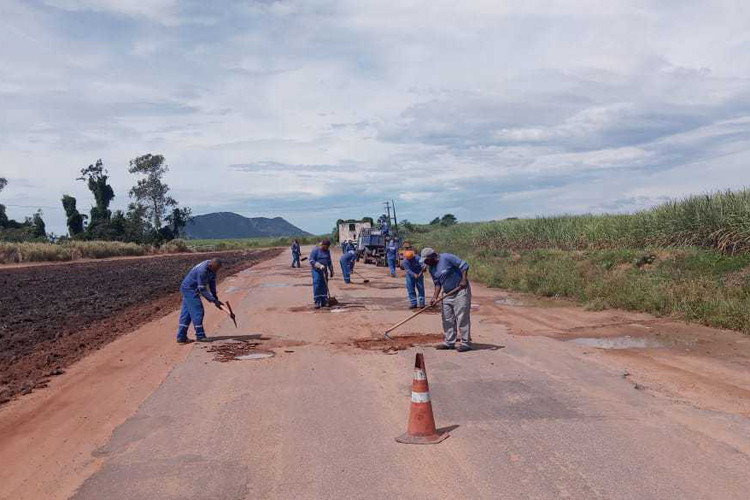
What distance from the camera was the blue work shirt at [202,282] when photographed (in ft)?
38.4

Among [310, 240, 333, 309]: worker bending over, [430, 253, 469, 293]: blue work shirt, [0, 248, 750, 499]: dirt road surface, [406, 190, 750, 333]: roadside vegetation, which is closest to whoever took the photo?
[0, 248, 750, 499]: dirt road surface

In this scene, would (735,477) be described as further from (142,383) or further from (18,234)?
(18,234)

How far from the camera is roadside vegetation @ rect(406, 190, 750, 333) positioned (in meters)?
13.3

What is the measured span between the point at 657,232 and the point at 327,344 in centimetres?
1510

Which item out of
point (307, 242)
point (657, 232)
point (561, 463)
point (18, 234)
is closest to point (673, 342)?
point (561, 463)

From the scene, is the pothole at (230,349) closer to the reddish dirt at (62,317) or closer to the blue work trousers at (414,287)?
the reddish dirt at (62,317)

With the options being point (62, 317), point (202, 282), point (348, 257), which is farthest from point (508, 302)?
point (62, 317)

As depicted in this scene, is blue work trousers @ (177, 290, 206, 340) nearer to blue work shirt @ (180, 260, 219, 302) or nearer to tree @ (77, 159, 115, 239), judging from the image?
blue work shirt @ (180, 260, 219, 302)

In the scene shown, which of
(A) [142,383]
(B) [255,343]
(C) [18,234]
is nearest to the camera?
(A) [142,383]

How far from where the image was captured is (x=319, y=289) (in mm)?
16531

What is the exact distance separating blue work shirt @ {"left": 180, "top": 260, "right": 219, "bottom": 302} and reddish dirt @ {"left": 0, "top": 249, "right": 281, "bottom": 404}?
2.09 meters

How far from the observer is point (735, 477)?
4.89m

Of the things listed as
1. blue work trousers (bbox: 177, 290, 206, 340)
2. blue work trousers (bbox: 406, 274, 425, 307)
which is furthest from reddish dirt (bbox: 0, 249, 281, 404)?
blue work trousers (bbox: 406, 274, 425, 307)

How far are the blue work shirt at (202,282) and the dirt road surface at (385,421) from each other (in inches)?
37.2
